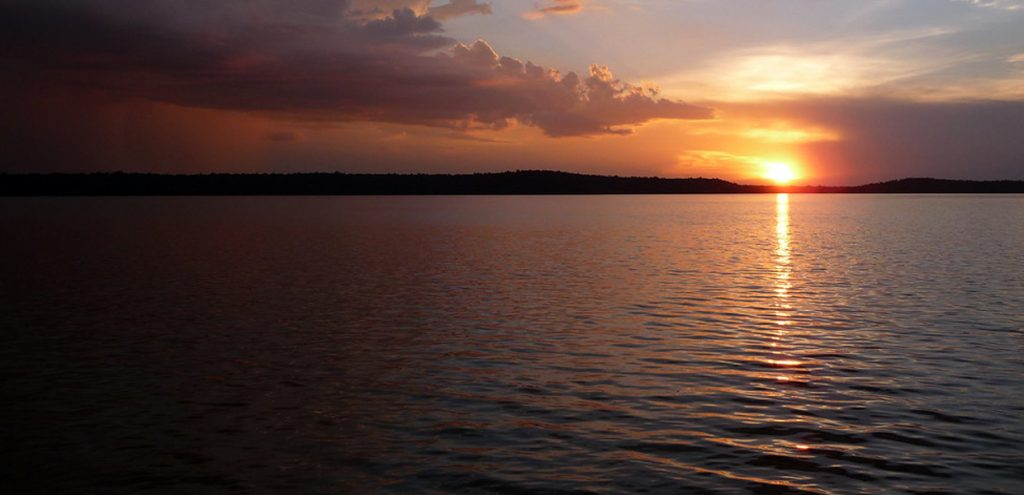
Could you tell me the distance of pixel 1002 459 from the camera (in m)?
13.0

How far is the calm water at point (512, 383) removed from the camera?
12.7 m

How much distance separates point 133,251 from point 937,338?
5147cm

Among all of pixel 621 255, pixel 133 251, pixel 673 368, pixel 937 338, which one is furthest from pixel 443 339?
pixel 133 251

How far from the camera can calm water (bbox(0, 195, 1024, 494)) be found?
12.7 meters

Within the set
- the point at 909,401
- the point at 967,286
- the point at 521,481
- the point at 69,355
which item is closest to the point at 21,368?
the point at 69,355

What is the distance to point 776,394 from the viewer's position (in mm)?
17469

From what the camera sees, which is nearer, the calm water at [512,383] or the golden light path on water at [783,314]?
the calm water at [512,383]

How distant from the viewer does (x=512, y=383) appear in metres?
18.5

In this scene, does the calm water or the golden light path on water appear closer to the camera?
the calm water

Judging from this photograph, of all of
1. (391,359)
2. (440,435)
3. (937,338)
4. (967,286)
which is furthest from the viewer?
(967,286)

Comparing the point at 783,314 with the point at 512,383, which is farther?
the point at 783,314

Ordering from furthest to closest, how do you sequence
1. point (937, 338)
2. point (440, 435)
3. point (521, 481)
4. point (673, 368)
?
point (937, 338), point (673, 368), point (440, 435), point (521, 481)

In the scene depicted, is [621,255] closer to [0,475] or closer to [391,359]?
[391,359]

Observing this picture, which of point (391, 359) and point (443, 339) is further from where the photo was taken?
point (443, 339)
